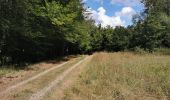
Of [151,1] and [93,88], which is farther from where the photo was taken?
[151,1]

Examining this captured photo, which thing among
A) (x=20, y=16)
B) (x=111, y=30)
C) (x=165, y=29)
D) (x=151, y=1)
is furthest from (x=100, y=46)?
(x=20, y=16)

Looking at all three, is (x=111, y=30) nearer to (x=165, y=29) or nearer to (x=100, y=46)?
(x=100, y=46)

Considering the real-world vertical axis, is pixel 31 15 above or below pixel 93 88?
above

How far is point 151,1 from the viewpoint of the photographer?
82.9 meters

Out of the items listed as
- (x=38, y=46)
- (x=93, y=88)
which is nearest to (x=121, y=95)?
(x=93, y=88)

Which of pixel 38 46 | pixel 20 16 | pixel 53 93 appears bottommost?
pixel 53 93

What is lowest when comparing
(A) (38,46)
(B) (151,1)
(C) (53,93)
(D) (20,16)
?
(C) (53,93)

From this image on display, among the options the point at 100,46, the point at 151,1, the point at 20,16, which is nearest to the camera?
the point at 20,16

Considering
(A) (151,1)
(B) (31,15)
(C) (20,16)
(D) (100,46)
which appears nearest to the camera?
(C) (20,16)

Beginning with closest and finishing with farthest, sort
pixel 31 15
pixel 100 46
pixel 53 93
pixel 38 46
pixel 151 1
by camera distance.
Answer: pixel 53 93 < pixel 31 15 < pixel 38 46 < pixel 151 1 < pixel 100 46

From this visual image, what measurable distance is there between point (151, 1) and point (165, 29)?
18.4 m

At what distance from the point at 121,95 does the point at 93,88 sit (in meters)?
2.54

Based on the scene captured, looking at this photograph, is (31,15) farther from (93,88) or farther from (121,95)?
(121,95)

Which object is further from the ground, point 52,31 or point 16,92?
point 52,31
